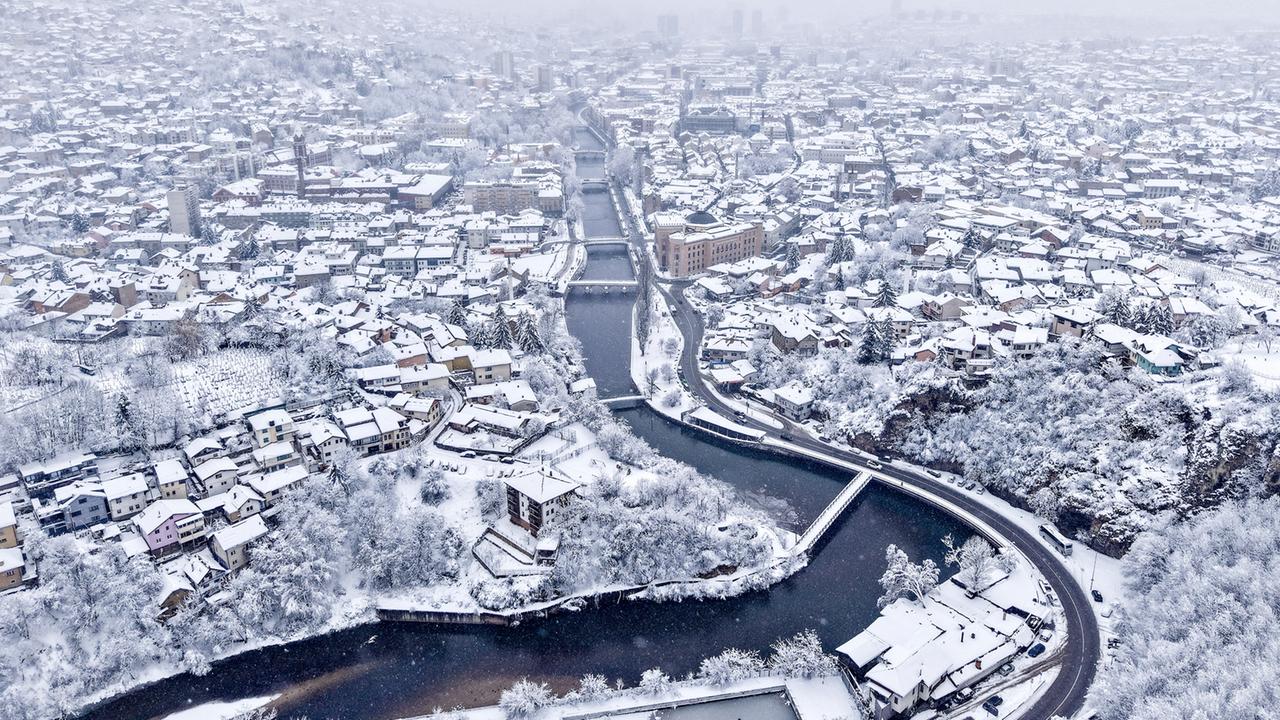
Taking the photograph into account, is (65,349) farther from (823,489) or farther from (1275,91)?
(1275,91)

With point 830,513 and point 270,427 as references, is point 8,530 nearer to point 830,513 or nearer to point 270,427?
point 270,427

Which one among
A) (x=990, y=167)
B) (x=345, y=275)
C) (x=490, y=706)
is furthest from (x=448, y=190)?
(x=490, y=706)

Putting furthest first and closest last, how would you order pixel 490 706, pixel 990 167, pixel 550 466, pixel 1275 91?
pixel 1275 91, pixel 990 167, pixel 550 466, pixel 490 706

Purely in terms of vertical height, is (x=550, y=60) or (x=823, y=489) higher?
(x=550, y=60)

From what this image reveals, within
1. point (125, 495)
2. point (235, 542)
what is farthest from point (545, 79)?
point (235, 542)

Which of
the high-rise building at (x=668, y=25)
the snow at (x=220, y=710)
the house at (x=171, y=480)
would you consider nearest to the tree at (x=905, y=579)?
the snow at (x=220, y=710)

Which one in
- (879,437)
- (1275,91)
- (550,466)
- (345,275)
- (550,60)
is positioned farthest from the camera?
(550,60)
